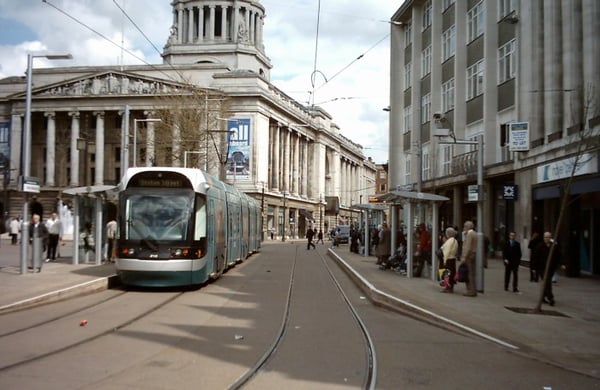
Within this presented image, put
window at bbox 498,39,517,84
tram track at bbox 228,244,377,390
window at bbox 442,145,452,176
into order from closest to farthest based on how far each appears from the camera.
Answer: tram track at bbox 228,244,377,390 → window at bbox 498,39,517,84 → window at bbox 442,145,452,176

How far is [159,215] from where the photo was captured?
17.5m

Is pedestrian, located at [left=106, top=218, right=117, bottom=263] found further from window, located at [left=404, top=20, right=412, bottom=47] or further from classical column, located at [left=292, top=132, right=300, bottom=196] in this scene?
classical column, located at [left=292, top=132, right=300, bottom=196]

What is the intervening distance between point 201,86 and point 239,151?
864 cm

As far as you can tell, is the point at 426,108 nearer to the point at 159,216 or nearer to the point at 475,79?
the point at 475,79

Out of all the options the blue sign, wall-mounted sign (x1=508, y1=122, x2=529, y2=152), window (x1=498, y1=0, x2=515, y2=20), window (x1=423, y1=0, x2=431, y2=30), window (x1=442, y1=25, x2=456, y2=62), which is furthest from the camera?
window (x1=423, y1=0, x2=431, y2=30)

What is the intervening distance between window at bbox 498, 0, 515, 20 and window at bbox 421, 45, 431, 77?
1160 cm

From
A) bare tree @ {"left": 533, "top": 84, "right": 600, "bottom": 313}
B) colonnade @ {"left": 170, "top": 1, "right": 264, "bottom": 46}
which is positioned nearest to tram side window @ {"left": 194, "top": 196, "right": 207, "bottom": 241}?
bare tree @ {"left": 533, "top": 84, "right": 600, "bottom": 313}

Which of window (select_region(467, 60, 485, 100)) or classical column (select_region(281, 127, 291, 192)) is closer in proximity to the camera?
window (select_region(467, 60, 485, 100))

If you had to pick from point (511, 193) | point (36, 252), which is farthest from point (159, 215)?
point (511, 193)

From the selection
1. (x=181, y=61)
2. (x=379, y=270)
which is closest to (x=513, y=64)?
(x=379, y=270)

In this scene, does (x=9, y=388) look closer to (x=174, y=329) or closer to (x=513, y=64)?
(x=174, y=329)

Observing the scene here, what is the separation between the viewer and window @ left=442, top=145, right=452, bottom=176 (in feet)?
135

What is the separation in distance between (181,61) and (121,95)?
22.8m

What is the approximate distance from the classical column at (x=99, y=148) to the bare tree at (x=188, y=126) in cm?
4168
